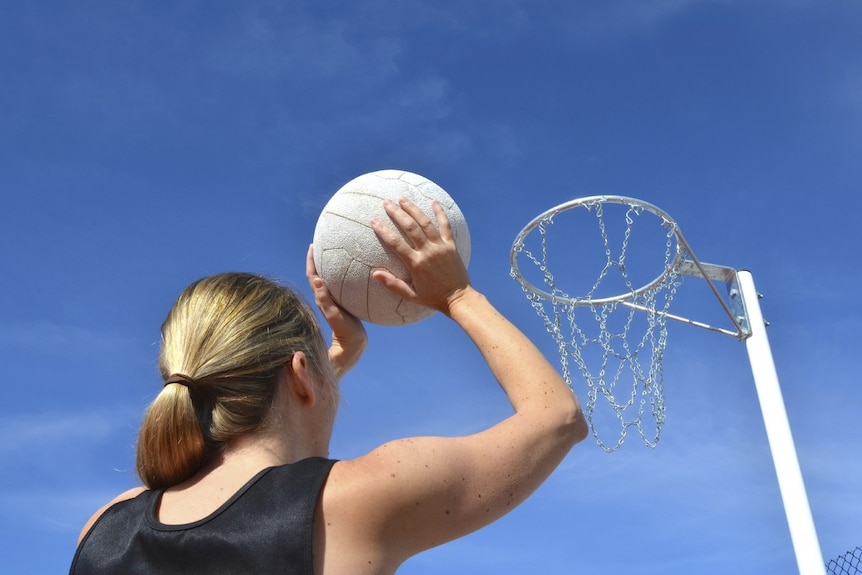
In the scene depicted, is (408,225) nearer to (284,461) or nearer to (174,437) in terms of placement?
(284,461)

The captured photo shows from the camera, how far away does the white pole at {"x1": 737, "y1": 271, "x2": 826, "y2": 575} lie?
9.08 m

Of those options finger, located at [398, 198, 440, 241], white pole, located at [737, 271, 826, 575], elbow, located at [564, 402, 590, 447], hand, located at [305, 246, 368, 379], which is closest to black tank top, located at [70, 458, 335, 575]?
elbow, located at [564, 402, 590, 447]


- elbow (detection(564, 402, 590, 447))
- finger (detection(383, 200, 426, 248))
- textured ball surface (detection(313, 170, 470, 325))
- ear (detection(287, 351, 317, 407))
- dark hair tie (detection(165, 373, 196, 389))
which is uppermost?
textured ball surface (detection(313, 170, 470, 325))

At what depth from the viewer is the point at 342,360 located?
3.82 metres

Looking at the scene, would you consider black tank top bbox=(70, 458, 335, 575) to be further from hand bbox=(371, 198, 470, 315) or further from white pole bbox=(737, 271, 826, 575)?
white pole bbox=(737, 271, 826, 575)

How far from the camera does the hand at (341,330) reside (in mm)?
3842

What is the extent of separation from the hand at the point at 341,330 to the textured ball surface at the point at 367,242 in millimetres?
36

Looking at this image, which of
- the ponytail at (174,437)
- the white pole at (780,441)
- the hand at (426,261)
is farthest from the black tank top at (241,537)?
the white pole at (780,441)

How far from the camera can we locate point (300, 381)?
8.34ft

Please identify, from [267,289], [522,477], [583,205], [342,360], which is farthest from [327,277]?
[583,205]

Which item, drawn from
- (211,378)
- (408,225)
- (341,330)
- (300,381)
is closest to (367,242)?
(341,330)

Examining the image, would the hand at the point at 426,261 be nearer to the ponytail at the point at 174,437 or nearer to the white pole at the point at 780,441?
the ponytail at the point at 174,437

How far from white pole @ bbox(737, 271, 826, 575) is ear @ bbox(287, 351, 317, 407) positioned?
7.83 m

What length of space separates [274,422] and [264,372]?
0.46 ft
